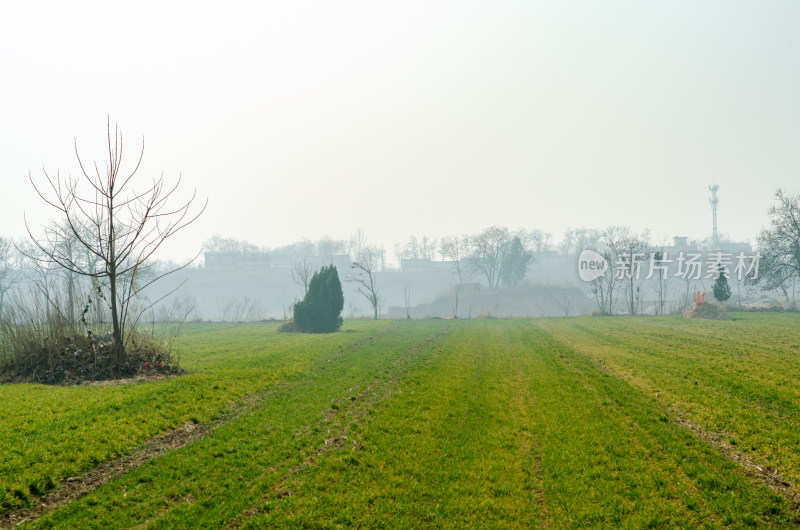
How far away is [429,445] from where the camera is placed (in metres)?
9.35

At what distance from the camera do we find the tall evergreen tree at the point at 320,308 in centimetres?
3719

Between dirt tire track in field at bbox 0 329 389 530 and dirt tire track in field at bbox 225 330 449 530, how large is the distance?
2664 mm

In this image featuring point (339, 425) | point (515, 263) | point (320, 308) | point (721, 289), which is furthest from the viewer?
point (515, 263)

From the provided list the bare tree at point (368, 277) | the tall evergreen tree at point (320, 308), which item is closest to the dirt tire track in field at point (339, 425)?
the tall evergreen tree at point (320, 308)

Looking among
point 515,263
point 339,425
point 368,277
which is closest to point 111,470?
point 339,425

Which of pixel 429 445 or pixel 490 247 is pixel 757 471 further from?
pixel 490 247

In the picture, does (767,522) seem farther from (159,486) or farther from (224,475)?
(159,486)

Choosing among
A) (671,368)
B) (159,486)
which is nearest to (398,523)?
(159,486)

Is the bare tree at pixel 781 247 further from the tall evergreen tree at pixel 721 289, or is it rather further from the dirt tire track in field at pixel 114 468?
the dirt tire track in field at pixel 114 468

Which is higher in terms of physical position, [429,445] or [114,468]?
[114,468]

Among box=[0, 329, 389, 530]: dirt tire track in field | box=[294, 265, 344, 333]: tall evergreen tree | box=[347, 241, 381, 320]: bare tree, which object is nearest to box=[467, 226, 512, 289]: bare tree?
box=[347, 241, 381, 320]: bare tree

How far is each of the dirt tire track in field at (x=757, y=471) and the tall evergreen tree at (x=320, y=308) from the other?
97.3 feet

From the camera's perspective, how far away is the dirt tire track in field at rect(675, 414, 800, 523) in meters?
6.88

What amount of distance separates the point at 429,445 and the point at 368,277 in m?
110
